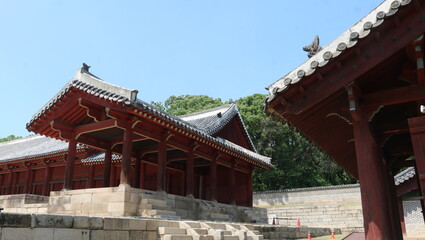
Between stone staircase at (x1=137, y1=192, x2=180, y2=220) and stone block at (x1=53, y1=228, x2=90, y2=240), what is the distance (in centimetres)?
517

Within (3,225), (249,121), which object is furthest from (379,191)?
(249,121)

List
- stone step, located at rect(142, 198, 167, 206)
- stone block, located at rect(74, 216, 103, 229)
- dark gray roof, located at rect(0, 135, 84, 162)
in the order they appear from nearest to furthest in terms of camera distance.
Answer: stone block, located at rect(74, 216, 103, 229) < stone step, located at rect(142, 198, 167, 206) < dark gray roof, located at rect(0, 135, 84, 162)

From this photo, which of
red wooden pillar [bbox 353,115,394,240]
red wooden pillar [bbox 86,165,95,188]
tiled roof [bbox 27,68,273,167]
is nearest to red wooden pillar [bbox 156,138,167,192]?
tiled roof [bbox 27,68,273,167]

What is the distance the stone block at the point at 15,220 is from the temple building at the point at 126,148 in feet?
21.0

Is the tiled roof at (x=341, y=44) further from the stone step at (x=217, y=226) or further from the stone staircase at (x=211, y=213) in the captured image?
the stone staircase at (x=211, y=213)

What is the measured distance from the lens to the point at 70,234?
5.68 metres

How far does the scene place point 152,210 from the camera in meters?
11.2

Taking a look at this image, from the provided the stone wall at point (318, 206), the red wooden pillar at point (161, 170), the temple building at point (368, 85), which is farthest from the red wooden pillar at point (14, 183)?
the temple building at point (368, 85)

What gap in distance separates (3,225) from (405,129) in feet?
23.2

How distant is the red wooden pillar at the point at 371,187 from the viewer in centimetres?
498

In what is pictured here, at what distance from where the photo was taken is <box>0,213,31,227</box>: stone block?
15.4 feet

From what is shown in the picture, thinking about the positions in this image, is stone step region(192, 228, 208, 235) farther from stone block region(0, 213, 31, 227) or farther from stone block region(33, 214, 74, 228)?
stone block region(0, 213, 31, 227)

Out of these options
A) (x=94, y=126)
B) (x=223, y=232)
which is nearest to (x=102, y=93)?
(x=94, y=126)

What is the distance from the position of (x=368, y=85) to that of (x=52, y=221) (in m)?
5.65
